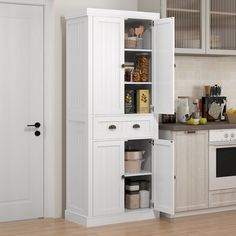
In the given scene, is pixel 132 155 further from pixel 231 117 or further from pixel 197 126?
pixel 231 117

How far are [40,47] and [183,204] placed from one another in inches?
82.6

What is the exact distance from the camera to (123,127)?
18.7ft

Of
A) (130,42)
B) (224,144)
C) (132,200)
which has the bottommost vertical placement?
(132,200)

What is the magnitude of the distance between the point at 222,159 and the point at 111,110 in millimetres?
1353

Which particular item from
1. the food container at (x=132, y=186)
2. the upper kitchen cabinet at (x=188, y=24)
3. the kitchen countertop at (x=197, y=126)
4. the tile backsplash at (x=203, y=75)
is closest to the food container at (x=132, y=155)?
the food container at (x=132, y=186)

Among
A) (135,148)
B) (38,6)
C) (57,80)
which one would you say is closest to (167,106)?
(135,148)

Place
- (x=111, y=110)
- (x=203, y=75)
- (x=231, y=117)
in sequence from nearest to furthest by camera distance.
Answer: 1. (x=111, y=110)
2. (x=231, y=117)
3. (x=203, y=75)

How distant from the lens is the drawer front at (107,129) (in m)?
5.56

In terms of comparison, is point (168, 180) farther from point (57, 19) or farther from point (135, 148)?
point (57, 19)

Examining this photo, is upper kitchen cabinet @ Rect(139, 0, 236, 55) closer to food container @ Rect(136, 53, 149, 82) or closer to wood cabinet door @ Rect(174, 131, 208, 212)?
food container @ Rect(136, 53, 149, 82)

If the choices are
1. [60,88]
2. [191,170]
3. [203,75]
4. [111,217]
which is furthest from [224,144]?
[60,88]

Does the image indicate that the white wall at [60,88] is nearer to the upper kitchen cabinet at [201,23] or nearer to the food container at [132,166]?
the food container at [132,166]

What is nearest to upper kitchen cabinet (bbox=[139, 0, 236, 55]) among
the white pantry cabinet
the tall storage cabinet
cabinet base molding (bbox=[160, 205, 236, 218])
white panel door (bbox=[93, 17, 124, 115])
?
the tall storage cabinet

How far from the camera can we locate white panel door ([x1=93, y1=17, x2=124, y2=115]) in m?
5.54
